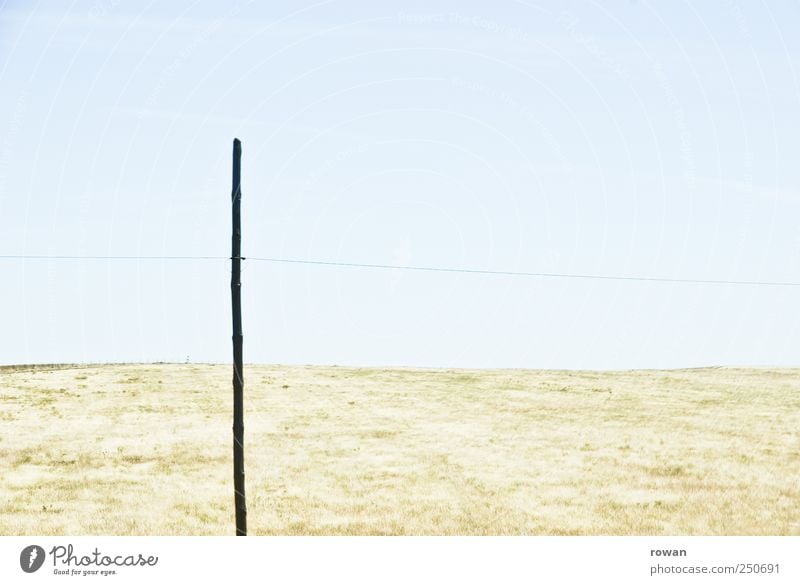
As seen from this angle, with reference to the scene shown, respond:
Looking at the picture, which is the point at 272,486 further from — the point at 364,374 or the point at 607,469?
the point at 364,374

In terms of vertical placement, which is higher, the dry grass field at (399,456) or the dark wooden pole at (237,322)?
the dark wooden pole at (237,322)

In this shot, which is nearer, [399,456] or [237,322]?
[237,322]

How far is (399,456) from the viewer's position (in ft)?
108

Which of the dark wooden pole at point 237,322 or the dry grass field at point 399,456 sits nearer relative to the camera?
the dark wooden pole at point 237,322

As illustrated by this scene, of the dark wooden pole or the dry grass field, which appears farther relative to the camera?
the dry grass field

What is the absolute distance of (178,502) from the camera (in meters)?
25.5

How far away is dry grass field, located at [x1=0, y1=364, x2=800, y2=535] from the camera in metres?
23.5

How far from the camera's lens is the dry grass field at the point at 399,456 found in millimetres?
23453

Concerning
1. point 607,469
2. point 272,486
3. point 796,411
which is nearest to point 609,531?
point 607,469

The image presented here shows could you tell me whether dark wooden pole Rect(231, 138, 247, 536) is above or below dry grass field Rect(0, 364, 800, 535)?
above

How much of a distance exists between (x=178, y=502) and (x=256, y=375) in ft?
106

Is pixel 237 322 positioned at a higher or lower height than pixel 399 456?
higher
